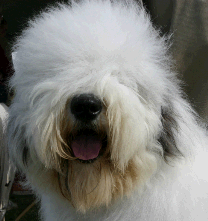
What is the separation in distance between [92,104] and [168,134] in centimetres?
45

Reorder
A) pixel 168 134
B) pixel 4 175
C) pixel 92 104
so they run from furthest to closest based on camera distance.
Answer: pixel 4 175 → pixel 168 134 → pixel 92 104

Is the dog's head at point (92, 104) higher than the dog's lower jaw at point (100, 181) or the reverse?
higher

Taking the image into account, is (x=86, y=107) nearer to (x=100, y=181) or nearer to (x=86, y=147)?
(x=86, y=147)

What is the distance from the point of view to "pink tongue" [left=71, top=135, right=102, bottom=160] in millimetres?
1249

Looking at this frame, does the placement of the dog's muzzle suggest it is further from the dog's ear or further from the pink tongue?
the dog's ear

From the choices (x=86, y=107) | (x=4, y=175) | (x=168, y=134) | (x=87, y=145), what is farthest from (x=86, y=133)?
(x=4, y=175)

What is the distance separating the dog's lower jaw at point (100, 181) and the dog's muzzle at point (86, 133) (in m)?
0.06

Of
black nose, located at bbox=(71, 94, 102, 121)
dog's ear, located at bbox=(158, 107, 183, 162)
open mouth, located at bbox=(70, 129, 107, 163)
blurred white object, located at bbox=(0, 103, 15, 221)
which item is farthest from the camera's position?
blurred white object, located at bbox=(0, 103, 15, 221)

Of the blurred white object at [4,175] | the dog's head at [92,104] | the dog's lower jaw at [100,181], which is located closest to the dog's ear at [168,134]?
the dog's head at [92,104]

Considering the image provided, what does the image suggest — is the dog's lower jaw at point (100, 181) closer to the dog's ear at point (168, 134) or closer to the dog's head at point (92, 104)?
the dog's head at point (92, 104)

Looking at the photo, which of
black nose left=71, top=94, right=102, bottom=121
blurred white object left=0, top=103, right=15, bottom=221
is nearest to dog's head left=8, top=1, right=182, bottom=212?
black nose left=71, top=94, right=102, bottom=121

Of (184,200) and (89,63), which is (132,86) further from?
(184,200)

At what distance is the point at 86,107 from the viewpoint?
3.72 ft

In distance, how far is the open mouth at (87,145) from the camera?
1.25 meters
